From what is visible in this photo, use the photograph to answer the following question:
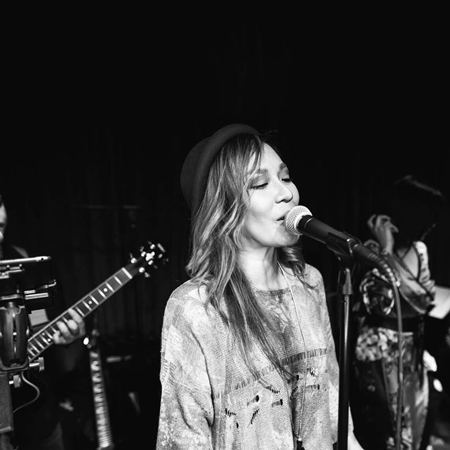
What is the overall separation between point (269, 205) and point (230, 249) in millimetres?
174

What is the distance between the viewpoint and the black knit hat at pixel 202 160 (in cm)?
124

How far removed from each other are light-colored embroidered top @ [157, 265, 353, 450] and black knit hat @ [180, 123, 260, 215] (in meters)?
0.27

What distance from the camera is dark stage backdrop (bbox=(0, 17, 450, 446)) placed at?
288 centimetres

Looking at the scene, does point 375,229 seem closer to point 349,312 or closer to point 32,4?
point 349,312

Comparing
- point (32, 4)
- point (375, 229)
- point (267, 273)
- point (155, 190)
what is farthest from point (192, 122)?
point (267, 273)

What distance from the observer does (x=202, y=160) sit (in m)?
1.24

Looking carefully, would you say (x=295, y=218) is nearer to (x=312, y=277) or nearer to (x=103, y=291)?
(x=312, y=277)

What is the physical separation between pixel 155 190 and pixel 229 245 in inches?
80.4

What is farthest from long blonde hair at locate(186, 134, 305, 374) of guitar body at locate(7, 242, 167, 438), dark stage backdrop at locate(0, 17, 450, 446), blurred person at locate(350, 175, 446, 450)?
dark stage backdrop at locate(0, 17, 450, 446)

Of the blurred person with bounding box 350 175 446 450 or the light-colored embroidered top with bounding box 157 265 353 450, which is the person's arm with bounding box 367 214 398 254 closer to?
the blurred person with bounding box 350 175 446 450

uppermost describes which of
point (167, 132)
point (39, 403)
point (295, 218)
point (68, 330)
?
point (167, 132)

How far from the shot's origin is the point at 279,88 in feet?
10.0

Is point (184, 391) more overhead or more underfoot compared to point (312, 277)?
more underfoot

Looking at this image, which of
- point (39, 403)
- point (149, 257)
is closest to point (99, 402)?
point (39, 403)
